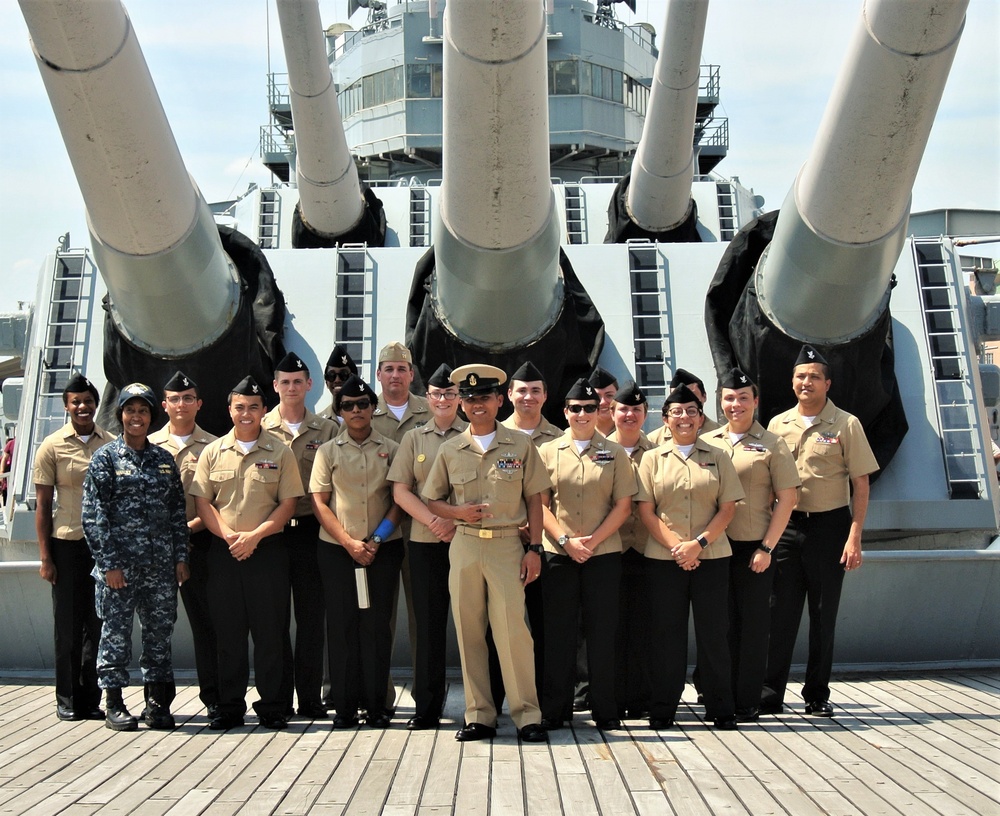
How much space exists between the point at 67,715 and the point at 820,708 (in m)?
2.89

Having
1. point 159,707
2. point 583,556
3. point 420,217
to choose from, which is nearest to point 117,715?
point 159,707

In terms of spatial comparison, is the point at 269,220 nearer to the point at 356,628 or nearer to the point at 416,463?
the point at 416,463

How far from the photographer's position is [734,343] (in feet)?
20.0

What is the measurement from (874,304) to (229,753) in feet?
10.7

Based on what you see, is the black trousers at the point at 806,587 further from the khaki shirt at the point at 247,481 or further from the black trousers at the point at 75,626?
the black trousers at the point at 75,626

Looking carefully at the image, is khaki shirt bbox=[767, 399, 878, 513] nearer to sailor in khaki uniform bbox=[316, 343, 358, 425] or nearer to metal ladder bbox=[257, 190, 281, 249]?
sailor in khaki uniform bbox=[316, 343, 358, 425]

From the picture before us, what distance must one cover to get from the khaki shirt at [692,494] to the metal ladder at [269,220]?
5.36 m

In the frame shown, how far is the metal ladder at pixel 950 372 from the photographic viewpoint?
6.03 metres

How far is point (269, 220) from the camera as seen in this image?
9.57 metres

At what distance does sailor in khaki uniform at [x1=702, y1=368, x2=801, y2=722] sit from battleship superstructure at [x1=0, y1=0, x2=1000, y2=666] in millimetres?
788

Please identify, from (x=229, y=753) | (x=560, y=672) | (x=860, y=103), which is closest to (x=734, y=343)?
(x=860, y=103)

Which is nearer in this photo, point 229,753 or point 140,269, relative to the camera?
→ point 229,753

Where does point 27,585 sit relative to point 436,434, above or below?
below

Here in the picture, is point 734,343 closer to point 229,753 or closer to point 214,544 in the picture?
point 214,544
